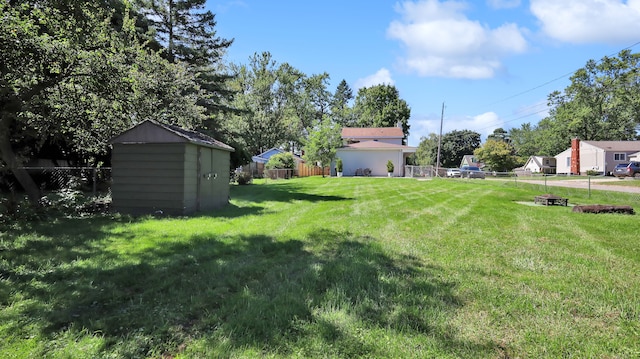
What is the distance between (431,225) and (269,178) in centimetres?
2217

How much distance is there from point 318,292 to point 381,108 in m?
60.1

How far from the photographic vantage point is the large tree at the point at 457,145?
73887 mm

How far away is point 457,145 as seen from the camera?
7575cm

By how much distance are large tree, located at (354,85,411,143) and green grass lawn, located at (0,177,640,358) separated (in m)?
53.8

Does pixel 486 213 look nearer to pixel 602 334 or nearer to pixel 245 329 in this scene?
pixel 602 334

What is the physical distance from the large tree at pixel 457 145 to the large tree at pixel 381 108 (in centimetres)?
1636

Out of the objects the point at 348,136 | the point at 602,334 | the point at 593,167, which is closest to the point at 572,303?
the point at 602,334

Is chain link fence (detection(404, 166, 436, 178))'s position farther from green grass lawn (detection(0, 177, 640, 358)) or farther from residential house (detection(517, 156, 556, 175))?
residential house (detection(517, 156, 556, 175))

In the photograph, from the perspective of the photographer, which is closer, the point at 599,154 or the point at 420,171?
the point at 420,171

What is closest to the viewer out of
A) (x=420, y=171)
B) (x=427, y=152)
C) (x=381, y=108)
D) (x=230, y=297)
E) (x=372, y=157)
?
(x=230, y=297)

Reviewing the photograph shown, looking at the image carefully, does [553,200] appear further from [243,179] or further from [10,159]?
[243,179]

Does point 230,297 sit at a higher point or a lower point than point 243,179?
lower

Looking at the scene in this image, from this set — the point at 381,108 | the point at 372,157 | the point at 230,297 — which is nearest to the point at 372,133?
the point at 372,157

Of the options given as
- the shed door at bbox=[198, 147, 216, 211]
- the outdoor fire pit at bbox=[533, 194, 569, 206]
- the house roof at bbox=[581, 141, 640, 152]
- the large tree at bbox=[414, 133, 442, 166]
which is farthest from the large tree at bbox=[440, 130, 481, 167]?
the shed door at bbox=[198, 147, 216, 211]
